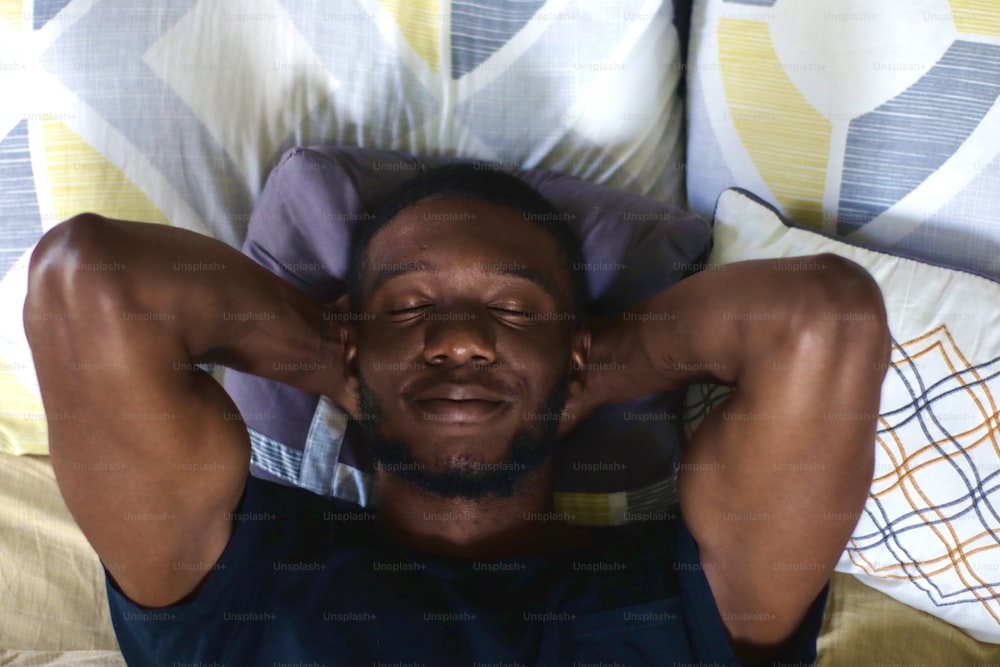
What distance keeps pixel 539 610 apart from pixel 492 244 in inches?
20.1

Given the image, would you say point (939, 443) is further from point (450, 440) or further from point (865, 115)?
point (450, 440)

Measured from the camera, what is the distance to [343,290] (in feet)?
4.81

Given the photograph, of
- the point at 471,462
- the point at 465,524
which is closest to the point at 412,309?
the point at 471,462

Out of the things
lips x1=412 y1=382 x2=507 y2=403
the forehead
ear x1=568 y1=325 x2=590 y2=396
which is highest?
the forehead

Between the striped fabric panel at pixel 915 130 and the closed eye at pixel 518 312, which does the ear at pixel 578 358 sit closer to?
the closed eye at pixel 518 312

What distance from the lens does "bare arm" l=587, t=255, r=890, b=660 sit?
3.57ft

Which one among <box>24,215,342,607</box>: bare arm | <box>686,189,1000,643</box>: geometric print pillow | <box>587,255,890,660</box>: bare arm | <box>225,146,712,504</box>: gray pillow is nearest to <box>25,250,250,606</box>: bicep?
<box>24,215,342,607</box>: bare arm

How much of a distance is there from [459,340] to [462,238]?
0.54 ft

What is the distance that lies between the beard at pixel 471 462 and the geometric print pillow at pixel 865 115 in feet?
1.86

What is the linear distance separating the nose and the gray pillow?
30 centimetres

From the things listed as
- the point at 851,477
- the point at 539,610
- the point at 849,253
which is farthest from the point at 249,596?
the point at 849,253

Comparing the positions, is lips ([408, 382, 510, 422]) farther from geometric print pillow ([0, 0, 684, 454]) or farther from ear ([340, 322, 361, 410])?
geometric print pillow ([0, 0, 684, 454])

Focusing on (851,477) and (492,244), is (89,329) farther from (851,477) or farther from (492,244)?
(851,477)

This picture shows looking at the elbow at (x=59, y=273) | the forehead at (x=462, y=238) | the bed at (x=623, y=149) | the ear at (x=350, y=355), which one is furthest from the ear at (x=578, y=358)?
the elbow at (x=59, y=273)
